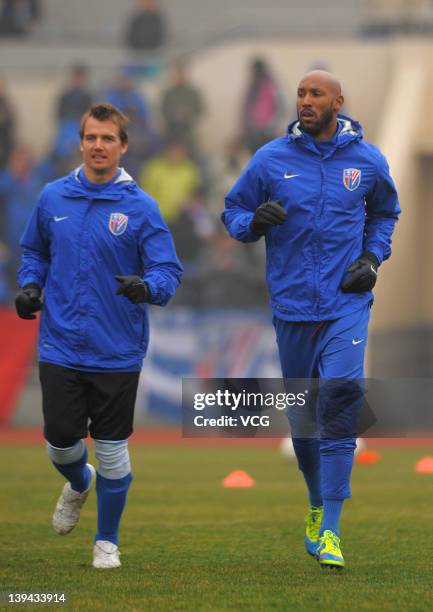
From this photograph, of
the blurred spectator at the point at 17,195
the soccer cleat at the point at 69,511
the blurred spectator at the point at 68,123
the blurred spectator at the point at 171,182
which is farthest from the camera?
the blurred spectator at the point at 68,123

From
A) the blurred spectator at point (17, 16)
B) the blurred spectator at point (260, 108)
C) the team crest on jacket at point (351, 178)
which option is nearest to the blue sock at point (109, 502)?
the team crest on jacket at point (351, 178)

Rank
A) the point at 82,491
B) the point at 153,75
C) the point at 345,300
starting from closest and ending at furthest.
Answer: the point at 345,300 → the point at 82,491 → the point at 153,75

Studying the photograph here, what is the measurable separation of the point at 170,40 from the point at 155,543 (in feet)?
66.5

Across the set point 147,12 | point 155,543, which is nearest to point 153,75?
point 147,12

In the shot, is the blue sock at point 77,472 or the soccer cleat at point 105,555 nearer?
the soccer cleat at point 105,555

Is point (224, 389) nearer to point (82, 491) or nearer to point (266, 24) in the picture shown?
point (82, 491)

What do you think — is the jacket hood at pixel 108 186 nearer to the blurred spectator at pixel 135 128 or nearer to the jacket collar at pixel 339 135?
the jacket collar at pixel 339 135

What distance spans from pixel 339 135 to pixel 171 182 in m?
14.5

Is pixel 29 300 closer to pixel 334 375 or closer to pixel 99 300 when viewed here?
pixel 99 300

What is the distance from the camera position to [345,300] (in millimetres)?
7047

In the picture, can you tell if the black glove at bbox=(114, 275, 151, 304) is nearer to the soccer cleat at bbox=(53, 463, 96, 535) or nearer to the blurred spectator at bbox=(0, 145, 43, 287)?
the soccer cleat at bbox=(53, 463, 96, 535)

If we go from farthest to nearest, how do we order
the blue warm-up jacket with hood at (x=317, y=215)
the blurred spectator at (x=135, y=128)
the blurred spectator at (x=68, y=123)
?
1. the blurred spectator at (x=68, y=123)
2. the blurred spectator at (x=135, y=128)
3. the blue warm-up jacket with hood at (x=317, y=215)

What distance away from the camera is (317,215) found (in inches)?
277

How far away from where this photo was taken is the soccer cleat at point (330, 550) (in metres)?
6.84
